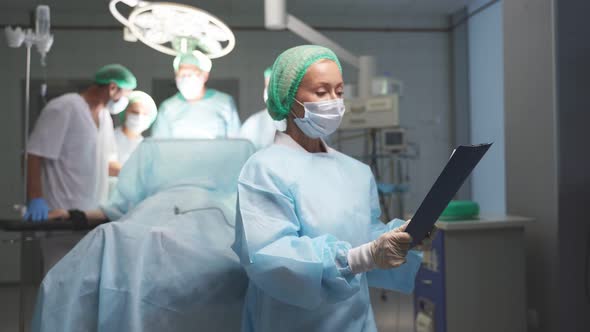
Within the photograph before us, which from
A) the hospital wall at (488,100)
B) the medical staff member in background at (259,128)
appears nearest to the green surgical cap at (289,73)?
the medical staff member in background at (259,128)

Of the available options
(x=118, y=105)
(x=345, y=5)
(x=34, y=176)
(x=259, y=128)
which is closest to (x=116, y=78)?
(x=118, y=105)

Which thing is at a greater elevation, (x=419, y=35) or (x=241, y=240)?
(x=419, y=35)

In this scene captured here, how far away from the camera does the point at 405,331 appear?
2910mm

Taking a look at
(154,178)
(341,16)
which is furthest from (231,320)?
(341,16)

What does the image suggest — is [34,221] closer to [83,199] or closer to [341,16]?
[83,199]

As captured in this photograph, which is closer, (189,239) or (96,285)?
(96,285)

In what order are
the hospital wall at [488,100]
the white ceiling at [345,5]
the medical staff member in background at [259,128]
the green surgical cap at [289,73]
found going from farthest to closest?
the hospital wall at [488,100]
the white ceiling at [345,5]
the medical staff member in background at [259,128]
the green surgical cap at [289,73]

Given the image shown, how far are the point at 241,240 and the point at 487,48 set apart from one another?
4.23 metres

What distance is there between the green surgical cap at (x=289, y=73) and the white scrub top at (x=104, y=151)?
1.25 metres

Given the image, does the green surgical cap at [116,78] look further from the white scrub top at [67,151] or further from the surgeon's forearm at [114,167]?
the surgeon's forearm at [114,167]

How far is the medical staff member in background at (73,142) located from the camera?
7.17ft


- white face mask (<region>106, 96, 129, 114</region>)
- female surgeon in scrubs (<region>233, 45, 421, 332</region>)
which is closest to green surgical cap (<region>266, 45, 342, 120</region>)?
female surgeon in scrubs (<region>233, 45, 421, 332</region>)

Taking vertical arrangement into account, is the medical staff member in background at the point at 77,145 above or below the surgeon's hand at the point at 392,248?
above

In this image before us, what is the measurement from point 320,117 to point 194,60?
1100mm
